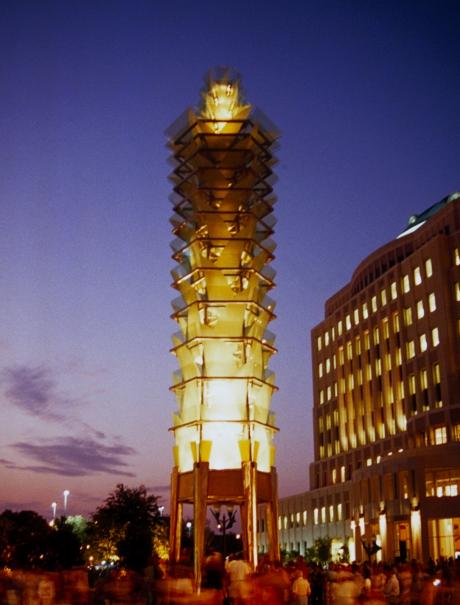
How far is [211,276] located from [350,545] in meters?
63.7

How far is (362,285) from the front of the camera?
112 m

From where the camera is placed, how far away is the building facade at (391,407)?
69.5 m

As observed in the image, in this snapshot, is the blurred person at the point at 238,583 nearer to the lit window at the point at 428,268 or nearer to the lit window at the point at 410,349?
the lit window at the point at 428,268

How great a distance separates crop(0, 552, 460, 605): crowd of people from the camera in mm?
18219

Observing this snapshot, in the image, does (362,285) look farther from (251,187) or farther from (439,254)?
(251,187)

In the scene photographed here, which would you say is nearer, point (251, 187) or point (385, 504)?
point (251, 187)

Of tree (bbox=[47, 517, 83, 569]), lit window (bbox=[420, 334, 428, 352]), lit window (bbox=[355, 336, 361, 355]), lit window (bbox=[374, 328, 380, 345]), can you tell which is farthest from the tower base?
lit window (bbox=[355, 336, 361, 355])

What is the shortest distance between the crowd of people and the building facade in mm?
42155

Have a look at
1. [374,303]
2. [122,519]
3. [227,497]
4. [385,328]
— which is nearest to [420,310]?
[385,328]

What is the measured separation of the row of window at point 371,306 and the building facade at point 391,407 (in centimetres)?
15

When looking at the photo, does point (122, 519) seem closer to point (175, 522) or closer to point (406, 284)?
point (175, 522)

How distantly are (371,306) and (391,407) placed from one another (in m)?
15.3

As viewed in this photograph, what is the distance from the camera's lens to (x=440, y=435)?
272 feet

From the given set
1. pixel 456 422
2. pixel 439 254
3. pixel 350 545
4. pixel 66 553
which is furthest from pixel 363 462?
pixel 66 553
